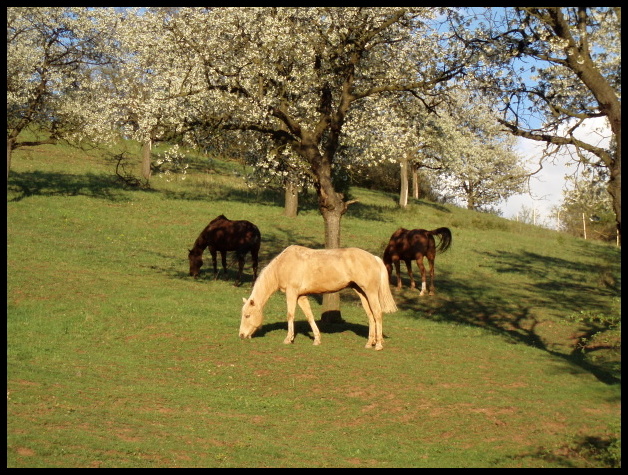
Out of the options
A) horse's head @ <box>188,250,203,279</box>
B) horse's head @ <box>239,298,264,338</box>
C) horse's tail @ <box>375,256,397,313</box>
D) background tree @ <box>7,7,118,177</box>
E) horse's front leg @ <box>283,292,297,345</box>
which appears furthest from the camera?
background tree @ <box>7,7,118,177</box>

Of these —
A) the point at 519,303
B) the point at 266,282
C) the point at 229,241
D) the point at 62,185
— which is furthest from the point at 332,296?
the point at 62,185

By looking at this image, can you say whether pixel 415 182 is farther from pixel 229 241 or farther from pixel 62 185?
pixel 229 241

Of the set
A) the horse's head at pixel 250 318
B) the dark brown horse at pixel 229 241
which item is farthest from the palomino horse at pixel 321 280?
the dark brown horse at pixel 229 241

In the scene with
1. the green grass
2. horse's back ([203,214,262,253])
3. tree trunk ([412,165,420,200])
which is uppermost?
tree trunk ([412,165,420,200])

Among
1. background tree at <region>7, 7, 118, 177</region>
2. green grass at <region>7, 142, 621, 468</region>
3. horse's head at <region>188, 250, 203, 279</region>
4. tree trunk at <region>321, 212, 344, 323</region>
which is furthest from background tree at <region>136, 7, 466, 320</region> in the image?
background tree at <region>7, 7, 118, 177</region>

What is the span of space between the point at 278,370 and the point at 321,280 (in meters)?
3.01

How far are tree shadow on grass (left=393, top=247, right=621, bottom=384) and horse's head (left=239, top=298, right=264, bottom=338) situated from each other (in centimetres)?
850

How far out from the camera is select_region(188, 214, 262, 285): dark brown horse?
2981 centimetres

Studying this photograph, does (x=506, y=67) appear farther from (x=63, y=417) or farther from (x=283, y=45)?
(x=63, y=417)

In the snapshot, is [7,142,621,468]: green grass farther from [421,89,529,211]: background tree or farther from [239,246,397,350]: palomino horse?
[421,89,529,211]: background tree

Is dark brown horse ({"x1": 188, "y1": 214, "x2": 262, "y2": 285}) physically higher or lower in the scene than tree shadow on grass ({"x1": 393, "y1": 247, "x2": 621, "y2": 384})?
higher

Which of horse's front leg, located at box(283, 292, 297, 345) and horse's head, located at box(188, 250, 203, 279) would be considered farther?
horse's head, located at box(188, 250, 203, 279)

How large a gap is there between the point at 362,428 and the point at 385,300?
6169 millimetres

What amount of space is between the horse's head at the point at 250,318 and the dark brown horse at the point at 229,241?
32.1ft
